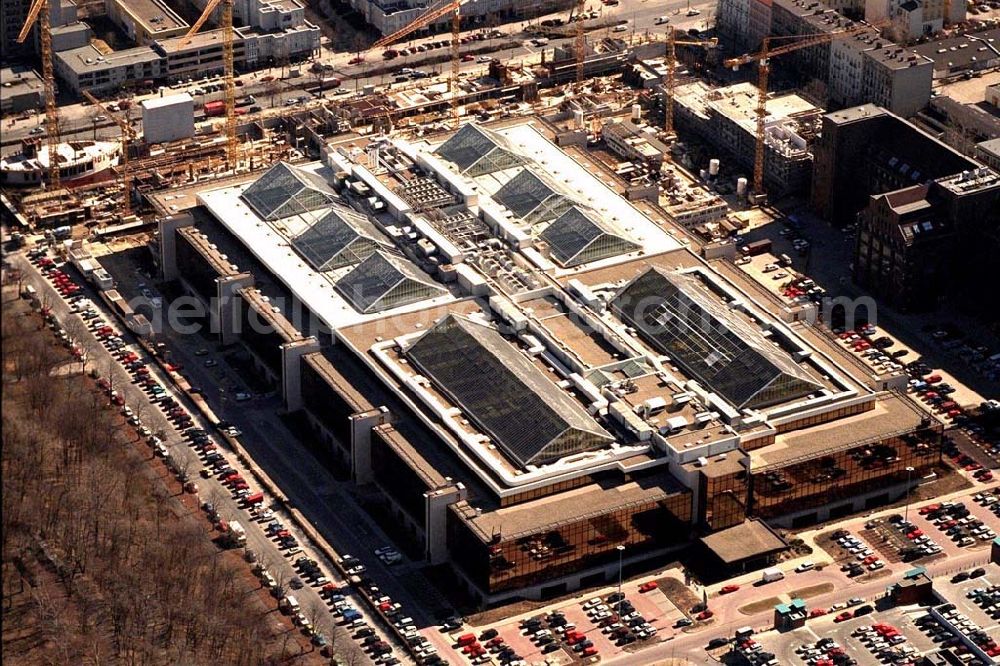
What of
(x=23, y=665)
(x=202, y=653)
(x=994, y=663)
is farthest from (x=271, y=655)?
(x=994, y=663)

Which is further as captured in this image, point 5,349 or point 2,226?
point 2,226

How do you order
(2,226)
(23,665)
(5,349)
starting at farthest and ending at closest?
(23,665) < (2,226) < (5,349)

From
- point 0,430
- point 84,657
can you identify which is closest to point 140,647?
point 84,657

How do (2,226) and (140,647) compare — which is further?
(140,647)

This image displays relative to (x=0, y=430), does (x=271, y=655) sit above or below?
below

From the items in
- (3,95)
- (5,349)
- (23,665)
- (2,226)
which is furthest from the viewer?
(23,665)

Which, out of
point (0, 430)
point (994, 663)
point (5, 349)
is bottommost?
point (994, 663)

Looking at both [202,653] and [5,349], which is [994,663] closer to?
[202,653]

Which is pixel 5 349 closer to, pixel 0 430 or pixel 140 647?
pixel 0 430

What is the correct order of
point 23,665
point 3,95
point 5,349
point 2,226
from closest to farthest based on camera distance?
point 5,349 → point 2,226 → point 3,95 → point 23,665
